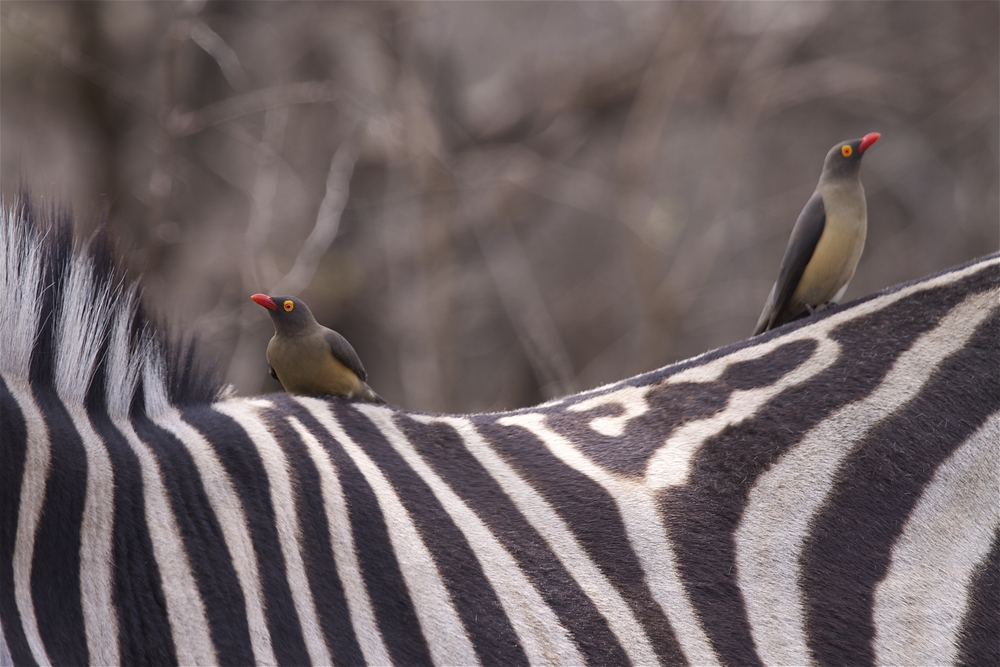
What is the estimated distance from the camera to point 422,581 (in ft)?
5.09

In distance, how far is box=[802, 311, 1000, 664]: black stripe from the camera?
1.66 metres

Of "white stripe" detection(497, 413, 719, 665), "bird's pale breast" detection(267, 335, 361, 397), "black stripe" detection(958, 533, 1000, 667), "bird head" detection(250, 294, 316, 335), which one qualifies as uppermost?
"bird head" detection(250, 294, 316, 335)

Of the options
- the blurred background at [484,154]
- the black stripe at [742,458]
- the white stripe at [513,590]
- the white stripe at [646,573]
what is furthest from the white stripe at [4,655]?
the blurred background at [484,154]

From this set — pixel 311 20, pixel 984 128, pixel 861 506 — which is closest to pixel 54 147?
pixel 311 20

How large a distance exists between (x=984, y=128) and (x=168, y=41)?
6.84 meters

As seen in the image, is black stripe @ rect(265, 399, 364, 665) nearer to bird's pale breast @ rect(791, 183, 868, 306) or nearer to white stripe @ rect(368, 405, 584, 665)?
white stripe @ rect(368, 405, 584, 665)

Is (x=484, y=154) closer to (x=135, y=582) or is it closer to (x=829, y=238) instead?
(x=829, y=238)

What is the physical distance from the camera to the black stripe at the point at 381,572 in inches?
58.9

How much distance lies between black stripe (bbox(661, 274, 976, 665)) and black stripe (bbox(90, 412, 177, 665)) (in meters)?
0.90

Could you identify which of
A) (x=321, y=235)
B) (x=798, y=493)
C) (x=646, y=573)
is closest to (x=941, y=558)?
(x=798, y=493)

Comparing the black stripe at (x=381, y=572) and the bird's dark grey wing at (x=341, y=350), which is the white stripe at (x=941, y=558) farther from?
the bird's dark grey wing at (x=341, y=350)

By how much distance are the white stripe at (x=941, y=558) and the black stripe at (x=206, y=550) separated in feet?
3.64

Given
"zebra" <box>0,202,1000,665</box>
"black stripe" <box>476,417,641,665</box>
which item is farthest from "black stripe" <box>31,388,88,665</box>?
"black stripe" <box>476,417,641,665</box>

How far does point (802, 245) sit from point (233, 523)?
1.52 meters
